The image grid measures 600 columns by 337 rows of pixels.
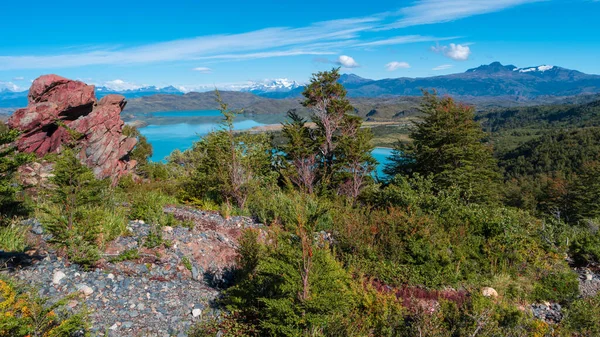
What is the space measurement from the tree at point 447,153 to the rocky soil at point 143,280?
13.3 metres

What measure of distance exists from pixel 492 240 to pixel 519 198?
142ft

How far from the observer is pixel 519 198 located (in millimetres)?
44125

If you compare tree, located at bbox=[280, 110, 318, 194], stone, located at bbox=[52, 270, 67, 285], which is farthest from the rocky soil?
tree, located at bbox=[280, 110, 318, 194]

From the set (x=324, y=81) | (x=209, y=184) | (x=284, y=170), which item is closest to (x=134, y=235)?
(x=209, y=184)

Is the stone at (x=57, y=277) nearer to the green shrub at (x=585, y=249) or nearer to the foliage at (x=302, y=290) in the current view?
the foliage at (x=302, y=290)

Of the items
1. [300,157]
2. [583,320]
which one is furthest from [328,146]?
[583,320]

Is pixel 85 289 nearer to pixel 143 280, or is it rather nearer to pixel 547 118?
pixel 143 280

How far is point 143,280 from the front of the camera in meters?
5.68

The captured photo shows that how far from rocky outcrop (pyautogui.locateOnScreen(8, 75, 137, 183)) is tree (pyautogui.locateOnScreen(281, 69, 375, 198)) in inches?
369

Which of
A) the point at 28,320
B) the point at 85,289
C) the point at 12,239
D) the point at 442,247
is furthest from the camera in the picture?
the point at 442,247

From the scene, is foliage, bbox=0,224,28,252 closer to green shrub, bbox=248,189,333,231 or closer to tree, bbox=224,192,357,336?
tree, bbox=224,192,357,336

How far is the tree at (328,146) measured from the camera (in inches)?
578

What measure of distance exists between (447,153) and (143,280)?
15881 millimetres

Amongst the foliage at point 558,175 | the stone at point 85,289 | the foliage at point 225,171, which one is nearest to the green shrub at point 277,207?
the foliage at point 225,171
